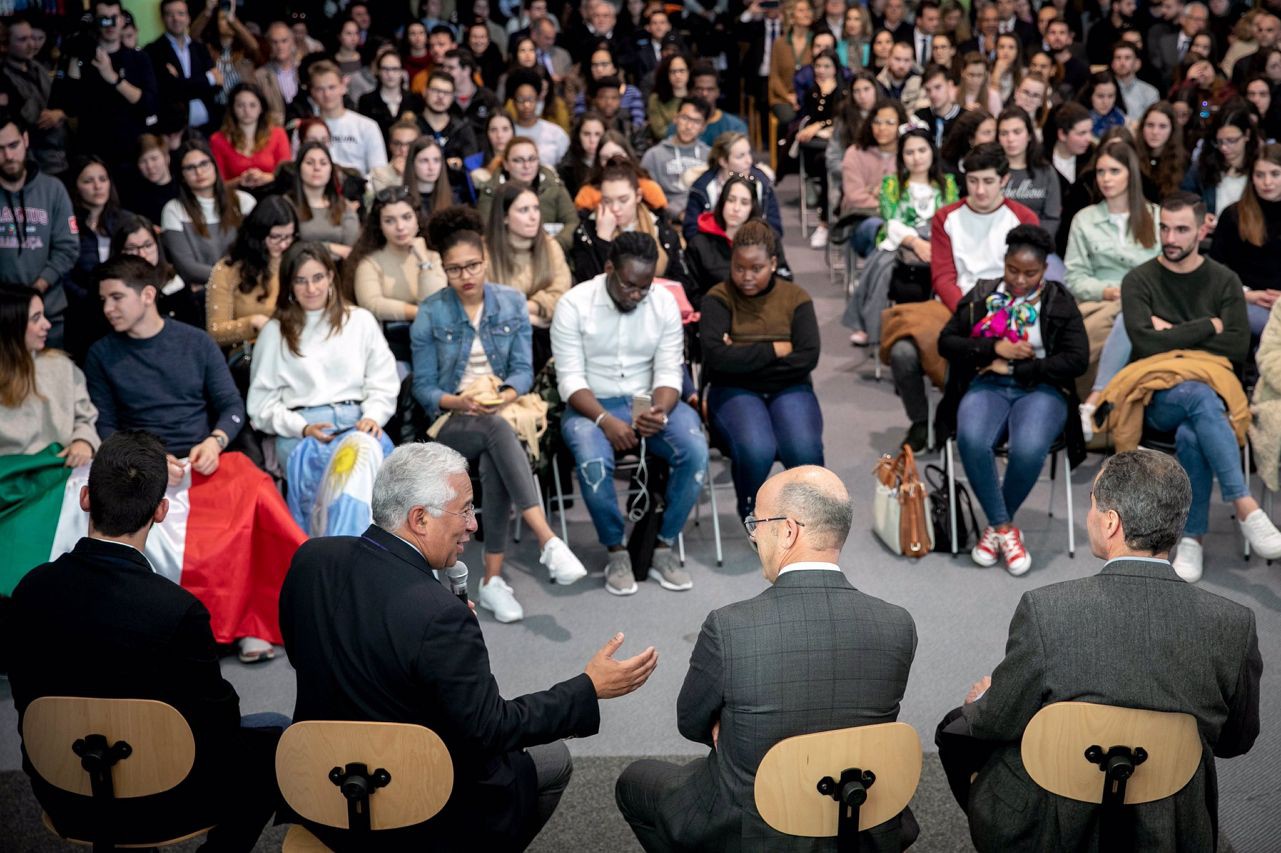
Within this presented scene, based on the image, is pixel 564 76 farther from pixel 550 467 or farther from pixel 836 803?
pixel 836 803

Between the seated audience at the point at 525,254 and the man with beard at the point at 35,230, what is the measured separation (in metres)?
1.90

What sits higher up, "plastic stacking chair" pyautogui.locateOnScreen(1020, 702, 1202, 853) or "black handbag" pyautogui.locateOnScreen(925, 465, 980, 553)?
"plastic stacking chair" pyautogui.locateOnScreen(1020, 702, 1202, 853)

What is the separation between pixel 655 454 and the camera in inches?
190

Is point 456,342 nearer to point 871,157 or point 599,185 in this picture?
point 599,185

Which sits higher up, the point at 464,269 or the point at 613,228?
the point at 464,269

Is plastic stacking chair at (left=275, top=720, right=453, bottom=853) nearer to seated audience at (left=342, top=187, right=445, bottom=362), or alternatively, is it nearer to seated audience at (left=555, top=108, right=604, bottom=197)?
seated audience at (left=342, top=187, right=445, bottom=362)

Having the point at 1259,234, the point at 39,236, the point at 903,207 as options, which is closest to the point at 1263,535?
the point at 1259,234

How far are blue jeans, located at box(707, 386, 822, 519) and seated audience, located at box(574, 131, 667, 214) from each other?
6.95ft

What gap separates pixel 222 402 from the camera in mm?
4684

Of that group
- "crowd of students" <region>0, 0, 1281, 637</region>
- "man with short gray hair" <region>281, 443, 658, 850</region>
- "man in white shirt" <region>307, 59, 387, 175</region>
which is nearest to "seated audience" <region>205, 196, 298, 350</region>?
"crowd of students" <region>0, 0, 1281, 637</region>

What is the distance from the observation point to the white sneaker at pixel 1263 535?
4551 mm

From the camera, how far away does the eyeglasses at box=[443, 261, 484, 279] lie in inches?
189

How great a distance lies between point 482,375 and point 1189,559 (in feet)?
8.78

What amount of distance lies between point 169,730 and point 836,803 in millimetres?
1312
